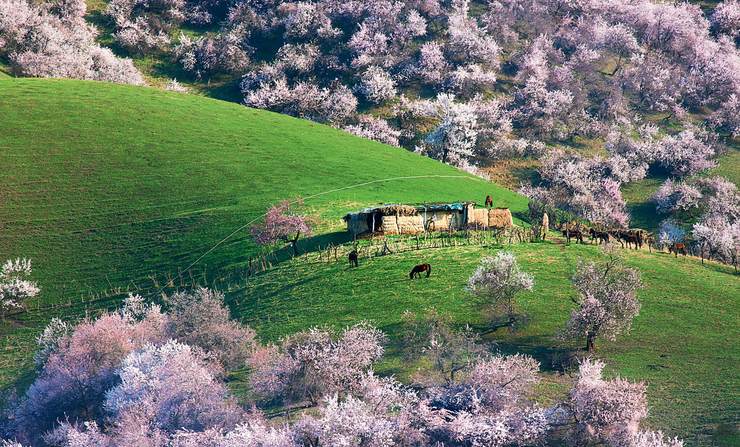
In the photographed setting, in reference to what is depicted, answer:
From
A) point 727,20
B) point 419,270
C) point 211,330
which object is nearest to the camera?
point 211,330

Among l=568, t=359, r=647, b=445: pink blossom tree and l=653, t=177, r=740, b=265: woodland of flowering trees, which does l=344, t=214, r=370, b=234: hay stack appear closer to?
l=568, t=359, r=647, b=445: pink blossom tree

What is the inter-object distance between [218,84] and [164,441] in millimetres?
108734

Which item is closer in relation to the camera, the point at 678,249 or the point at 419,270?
the point at 419,270

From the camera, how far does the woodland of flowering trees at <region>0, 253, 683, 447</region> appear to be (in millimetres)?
52250

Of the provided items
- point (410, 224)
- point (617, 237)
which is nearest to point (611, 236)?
point (617, 237)

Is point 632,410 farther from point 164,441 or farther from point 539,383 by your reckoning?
point 164,441

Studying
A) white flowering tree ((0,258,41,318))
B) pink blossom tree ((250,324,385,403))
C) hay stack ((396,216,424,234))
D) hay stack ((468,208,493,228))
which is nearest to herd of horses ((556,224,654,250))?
hay stack ((468,208,493,228))

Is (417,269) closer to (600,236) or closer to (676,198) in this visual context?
(600,236)

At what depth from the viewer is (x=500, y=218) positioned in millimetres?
84438

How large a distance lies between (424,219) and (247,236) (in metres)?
16.5

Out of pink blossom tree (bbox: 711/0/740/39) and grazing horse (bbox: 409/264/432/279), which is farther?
pink blossom tree (bbox: 711/0/740/39)

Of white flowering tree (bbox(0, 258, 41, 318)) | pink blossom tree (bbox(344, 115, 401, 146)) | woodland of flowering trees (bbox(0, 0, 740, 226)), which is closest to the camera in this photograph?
white flowering tree (bbox(0, 258, 41, 318))

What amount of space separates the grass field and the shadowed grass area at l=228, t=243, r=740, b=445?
0.54 ft

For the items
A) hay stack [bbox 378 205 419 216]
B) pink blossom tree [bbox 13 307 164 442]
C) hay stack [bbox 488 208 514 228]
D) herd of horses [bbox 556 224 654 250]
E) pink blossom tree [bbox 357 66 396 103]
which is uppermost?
Answer: pink blossom tree [bbox 357 66 396 103]
